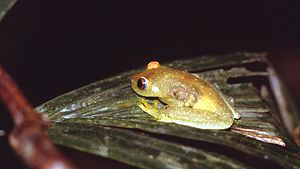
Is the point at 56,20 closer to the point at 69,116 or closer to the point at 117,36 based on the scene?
the point at 117,36

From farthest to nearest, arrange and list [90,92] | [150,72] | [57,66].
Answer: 1. [57,66]
2. [150,72]
3. [90,92]

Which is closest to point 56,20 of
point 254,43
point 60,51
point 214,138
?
point 60,51

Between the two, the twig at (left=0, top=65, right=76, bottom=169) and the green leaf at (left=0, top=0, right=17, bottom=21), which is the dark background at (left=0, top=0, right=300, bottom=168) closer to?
the green leaf at (left=0, top=0, right=17, bottom=21)

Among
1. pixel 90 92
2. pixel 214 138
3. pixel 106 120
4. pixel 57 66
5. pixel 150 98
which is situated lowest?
pixel 214 138

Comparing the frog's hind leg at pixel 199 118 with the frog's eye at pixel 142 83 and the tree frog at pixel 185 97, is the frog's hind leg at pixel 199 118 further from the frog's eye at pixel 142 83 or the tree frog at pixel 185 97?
the frog's eye at pixel 142 83

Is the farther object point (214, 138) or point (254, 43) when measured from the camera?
point (254, 43)

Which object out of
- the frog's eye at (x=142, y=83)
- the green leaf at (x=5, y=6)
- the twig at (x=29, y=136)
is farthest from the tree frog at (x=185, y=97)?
the twig at (x=29, y=136)

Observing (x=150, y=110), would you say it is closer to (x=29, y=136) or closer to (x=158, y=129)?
(x=158, y=129)

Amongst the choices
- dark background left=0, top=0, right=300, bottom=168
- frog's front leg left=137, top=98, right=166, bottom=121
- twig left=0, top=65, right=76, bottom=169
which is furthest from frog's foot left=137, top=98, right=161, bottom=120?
dark background left=0, top=0, right=300, bottom=168
